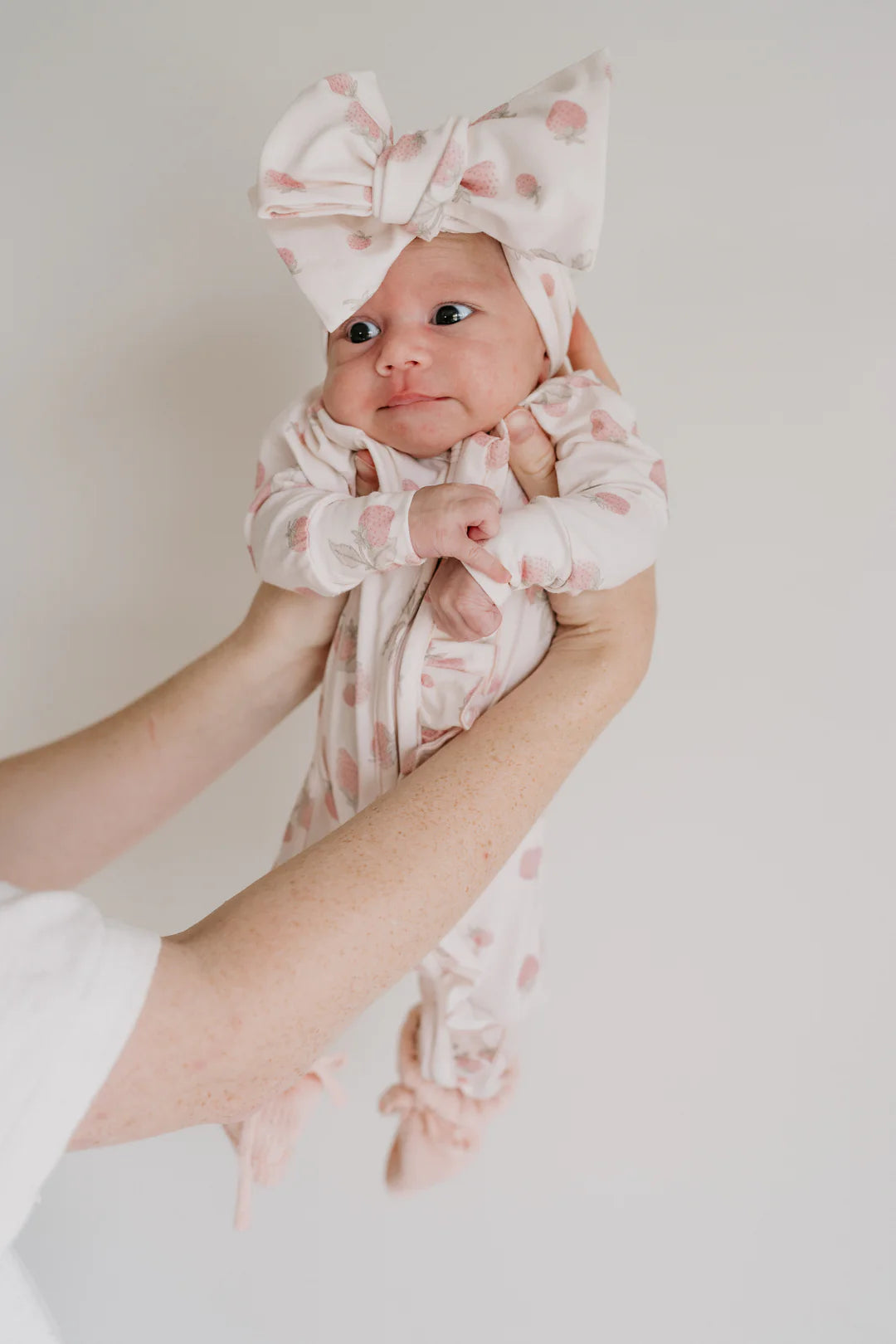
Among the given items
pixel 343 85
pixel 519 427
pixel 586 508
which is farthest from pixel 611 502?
pixel 343 85

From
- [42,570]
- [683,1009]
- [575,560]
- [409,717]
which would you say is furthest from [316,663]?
[683,1009]

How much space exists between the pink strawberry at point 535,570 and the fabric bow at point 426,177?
31 cm

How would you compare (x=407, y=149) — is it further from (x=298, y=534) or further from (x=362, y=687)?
(x=362, y=687)

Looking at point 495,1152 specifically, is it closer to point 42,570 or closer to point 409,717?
point 409,717

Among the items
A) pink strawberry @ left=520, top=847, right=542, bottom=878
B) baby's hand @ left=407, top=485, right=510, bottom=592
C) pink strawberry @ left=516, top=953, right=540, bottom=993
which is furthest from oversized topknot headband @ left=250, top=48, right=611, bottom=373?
pink strawberry @ left=516, top=953, right=540, bottom=993

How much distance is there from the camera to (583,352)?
119 cm

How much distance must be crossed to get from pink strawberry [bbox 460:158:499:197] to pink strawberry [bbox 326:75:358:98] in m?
0.14

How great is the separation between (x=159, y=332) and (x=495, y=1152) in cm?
146

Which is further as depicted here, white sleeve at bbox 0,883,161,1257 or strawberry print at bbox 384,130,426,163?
strawberry print at bbox 384,130,426,163

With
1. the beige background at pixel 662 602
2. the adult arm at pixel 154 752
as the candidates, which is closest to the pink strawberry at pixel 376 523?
the adult arm at pixel 154 752

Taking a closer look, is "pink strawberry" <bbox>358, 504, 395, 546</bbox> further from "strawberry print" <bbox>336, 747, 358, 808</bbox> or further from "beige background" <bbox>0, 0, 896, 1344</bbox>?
Answer: "beige background" <bbox>0, 0, 896, 1344</bbox>

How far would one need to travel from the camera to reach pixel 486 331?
1.07m

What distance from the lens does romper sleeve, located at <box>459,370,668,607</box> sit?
964 millimetres

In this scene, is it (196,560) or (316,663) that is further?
(196,560)
